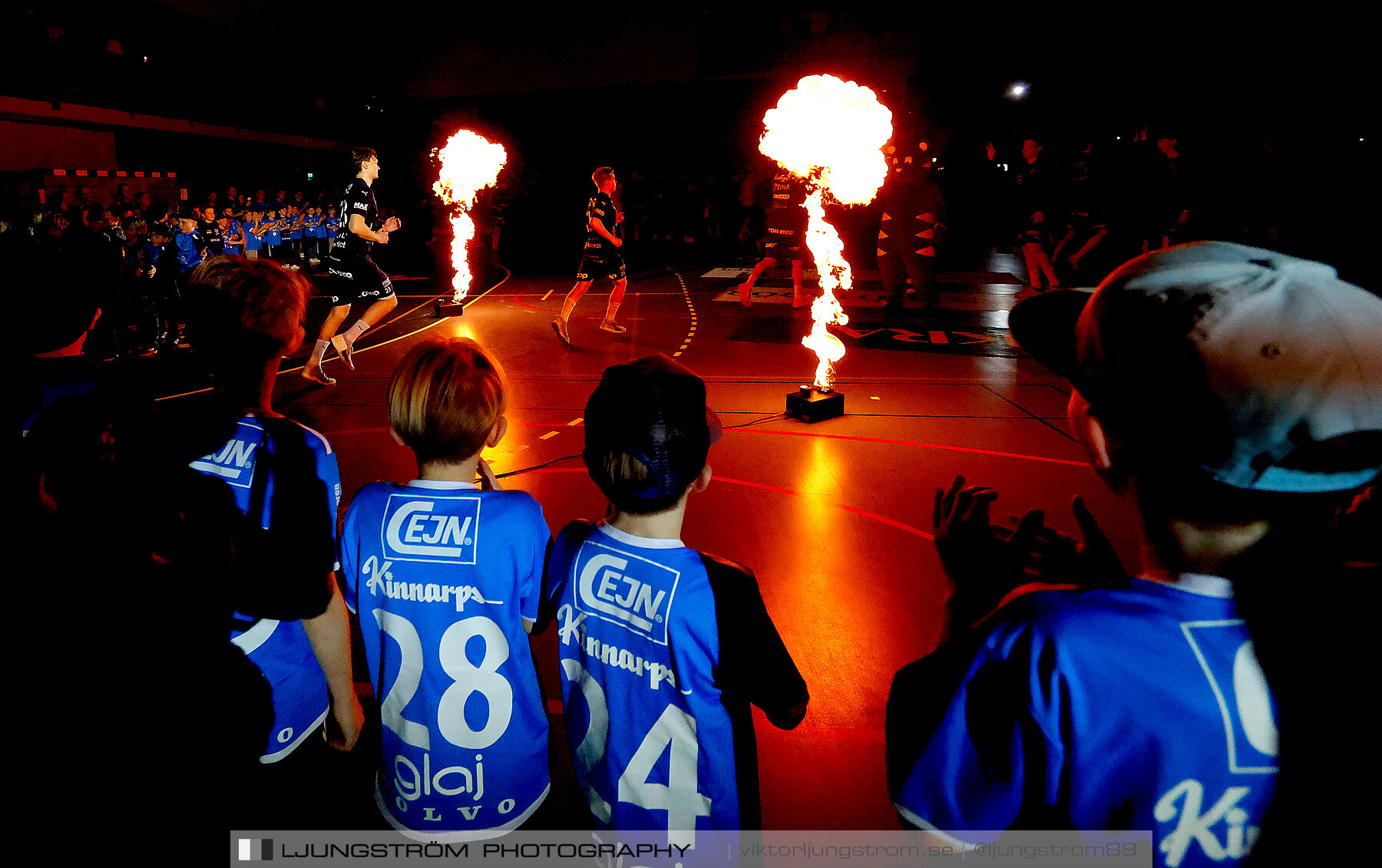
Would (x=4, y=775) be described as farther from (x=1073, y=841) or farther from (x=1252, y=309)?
(x=1252, y=309)

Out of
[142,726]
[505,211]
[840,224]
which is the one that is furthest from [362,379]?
[505,211]

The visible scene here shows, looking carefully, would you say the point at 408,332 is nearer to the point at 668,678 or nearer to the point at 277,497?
the point at 277,497

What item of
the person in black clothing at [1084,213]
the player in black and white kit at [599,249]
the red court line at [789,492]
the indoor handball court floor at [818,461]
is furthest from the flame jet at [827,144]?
the person in black clothing at [1084,213]

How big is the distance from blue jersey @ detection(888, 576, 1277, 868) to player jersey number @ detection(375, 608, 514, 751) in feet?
4.21

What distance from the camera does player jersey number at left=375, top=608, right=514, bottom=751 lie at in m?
1.97

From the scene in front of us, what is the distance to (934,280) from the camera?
1422 centimetres

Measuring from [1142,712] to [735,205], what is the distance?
3034cm

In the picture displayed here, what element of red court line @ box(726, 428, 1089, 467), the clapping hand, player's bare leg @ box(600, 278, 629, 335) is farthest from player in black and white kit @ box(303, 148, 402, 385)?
the clapping hand

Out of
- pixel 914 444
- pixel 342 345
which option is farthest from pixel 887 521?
pixel 342 345

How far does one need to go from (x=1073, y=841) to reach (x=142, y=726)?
365cm

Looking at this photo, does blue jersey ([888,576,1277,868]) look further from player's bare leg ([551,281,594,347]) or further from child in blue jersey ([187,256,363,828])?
player's bare leg ([551,281,594,347])

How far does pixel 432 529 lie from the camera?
1.95m

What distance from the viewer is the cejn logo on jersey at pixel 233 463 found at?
2.20 meters

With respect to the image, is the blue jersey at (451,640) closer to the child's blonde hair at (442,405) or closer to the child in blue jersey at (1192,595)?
the child's blonde hair at (442,405)
